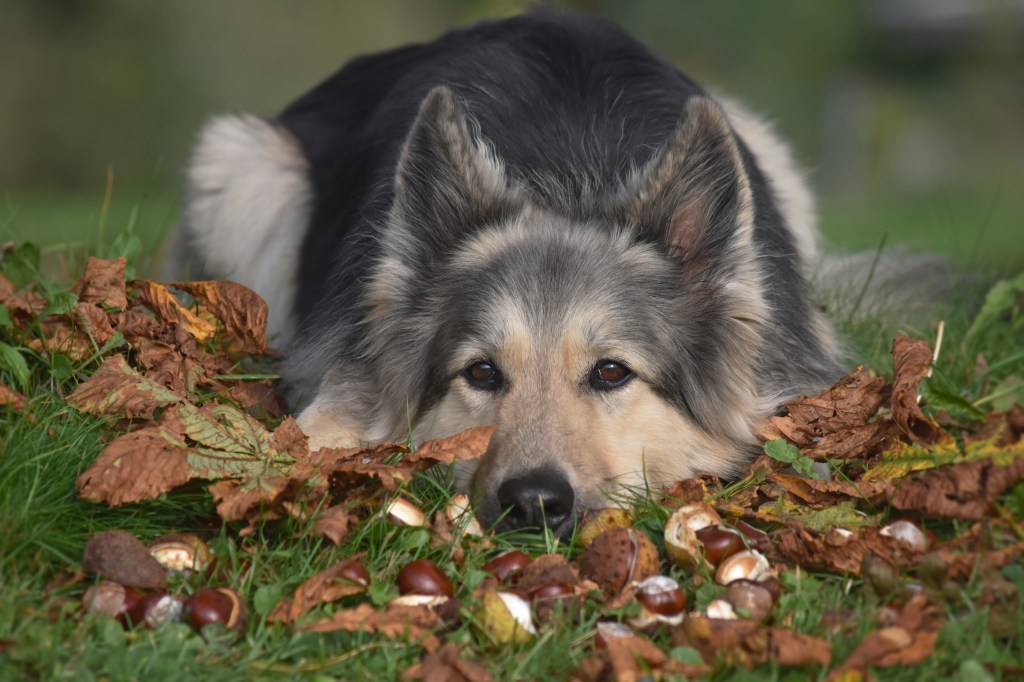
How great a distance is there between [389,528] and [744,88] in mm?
22464

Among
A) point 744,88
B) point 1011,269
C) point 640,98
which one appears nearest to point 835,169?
point 744,88

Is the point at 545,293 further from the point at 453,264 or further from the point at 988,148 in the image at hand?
the point at 988,148

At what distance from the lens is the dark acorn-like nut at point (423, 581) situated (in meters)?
2.99

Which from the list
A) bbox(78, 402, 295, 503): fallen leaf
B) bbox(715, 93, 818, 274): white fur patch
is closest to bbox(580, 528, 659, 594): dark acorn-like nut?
bbox(78, 402, 295, 503): fallen leaf

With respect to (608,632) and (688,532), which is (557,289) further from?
(608,632)

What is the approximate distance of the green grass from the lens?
266 cm

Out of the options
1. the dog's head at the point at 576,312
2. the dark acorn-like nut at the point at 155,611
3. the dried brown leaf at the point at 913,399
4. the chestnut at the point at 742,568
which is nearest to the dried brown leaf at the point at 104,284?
the dog's head at the point at 576,312

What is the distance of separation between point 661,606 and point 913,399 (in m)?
1.27

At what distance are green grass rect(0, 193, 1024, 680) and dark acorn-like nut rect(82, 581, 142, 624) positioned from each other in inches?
1.6

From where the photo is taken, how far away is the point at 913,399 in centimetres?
361

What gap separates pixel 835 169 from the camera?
26.3 meters

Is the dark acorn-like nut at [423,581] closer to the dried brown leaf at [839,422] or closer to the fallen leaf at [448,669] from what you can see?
the fallen leaf at [448,669]

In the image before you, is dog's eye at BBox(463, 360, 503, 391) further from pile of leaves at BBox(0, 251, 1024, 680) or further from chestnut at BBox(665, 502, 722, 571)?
chestnut at BBox(665, 502, 722, 571)

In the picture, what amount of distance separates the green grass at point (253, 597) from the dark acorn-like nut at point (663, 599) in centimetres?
7
